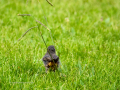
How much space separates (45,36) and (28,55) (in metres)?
1.38

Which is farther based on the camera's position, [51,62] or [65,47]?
[65,47]

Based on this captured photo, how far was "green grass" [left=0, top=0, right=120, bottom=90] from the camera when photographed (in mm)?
3205

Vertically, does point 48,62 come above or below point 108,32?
below

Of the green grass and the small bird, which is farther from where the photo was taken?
the small bird

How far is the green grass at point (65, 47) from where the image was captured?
10.5 ft

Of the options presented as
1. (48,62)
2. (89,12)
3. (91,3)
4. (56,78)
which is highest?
(91,3)

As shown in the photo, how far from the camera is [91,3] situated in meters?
8.30

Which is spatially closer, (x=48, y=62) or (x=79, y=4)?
(x=48, y=62)

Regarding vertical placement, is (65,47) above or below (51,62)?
above

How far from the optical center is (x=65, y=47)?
15.1 ft

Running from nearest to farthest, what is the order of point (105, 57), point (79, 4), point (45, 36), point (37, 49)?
1. point (105, 57)
2. point (37, 49)
3. point (45, 36)
4. point (79, 4)

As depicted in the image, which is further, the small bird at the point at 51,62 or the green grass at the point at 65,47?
the small bird at the point at 51,62

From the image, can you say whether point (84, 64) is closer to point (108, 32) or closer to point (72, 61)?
point (72, 61)

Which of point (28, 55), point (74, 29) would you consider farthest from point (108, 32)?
point (28, 55)
